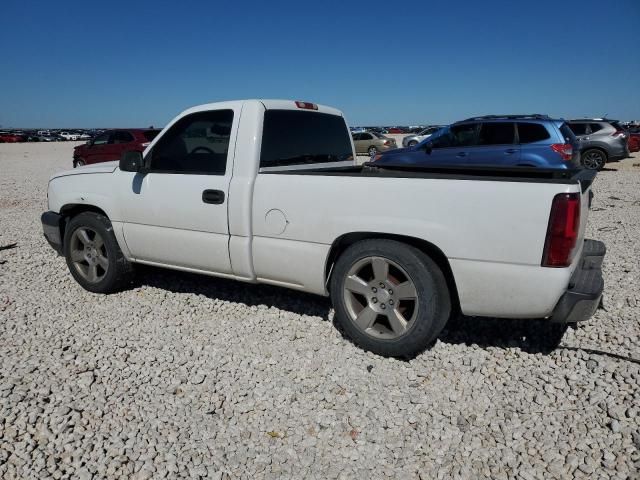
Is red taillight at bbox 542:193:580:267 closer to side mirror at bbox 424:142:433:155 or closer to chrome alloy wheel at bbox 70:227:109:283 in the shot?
chrome alloy wheel at bbox 70:227:109:283

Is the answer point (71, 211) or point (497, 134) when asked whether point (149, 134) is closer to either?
point (497, 134)

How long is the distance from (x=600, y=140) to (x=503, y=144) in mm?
7190

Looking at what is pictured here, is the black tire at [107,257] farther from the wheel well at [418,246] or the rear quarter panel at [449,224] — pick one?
the wheel well at [418,246]

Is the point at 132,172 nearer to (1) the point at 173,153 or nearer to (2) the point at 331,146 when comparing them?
(1) the point at 173,153

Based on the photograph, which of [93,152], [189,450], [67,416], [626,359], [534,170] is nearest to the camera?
[189,450]

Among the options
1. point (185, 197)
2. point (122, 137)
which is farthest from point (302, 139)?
point (122, 137)

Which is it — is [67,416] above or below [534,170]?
below

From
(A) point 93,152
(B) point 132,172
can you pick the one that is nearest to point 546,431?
(B) point 132,172

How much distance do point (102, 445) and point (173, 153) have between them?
244cm

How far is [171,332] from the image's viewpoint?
377 centimetres

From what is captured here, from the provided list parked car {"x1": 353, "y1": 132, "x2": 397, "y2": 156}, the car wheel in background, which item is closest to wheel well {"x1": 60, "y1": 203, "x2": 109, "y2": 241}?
the car wheel in background

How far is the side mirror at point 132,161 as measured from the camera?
3943mm

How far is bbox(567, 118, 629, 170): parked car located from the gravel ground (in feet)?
41.7

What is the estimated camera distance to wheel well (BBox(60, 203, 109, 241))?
4.51 meters
